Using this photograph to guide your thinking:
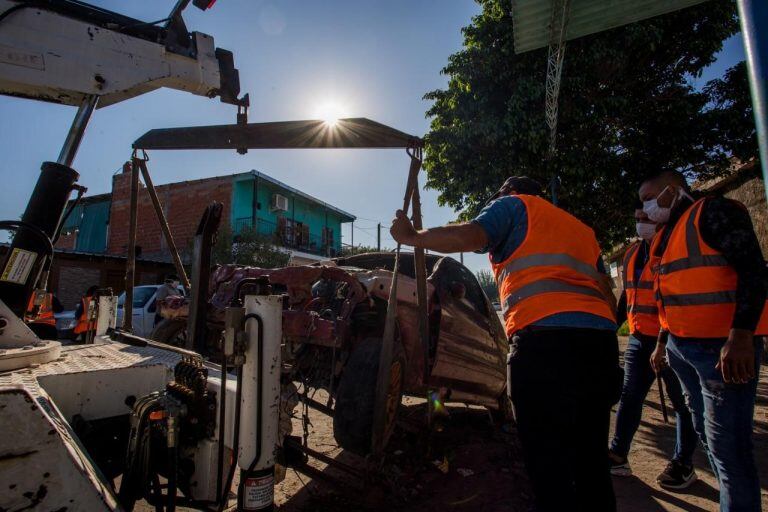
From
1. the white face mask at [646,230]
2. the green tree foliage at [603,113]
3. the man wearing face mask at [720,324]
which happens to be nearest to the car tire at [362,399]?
the man wearing face mask at [720,324]

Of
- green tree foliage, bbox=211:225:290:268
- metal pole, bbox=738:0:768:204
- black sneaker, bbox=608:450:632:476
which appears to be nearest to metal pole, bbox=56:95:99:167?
metal pole, bbox=738:0:768:204

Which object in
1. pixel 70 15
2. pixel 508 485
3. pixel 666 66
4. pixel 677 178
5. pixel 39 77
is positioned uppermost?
pixel 666 66

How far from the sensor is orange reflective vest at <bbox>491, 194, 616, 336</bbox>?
1.79m

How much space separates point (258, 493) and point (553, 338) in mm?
1258

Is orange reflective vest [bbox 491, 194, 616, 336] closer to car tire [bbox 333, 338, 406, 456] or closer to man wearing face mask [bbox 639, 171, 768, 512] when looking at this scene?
man wearing face mask [bbox 639, 171, 768, 512]

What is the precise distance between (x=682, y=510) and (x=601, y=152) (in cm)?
669

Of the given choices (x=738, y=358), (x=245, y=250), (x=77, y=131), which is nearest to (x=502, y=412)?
(x=738, y=358)

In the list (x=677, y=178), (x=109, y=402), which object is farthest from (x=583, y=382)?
(x=109, y=402)

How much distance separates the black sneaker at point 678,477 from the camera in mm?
2855

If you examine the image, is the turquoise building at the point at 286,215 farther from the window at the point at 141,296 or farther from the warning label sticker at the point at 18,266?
the warning label sticker at the point at 18,266

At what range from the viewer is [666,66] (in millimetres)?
8031

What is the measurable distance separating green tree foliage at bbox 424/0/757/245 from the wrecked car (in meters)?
4.58

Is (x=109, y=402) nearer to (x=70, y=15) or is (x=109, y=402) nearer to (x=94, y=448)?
(x=94, y=448)

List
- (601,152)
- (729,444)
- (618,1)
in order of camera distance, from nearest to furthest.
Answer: (729,444) < (618,1) < (601,152)
